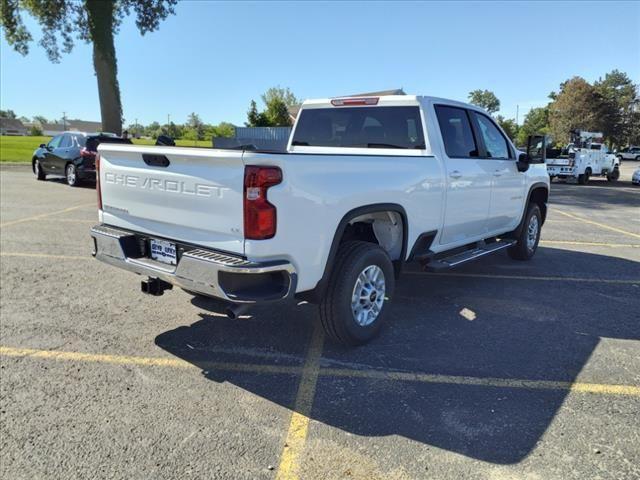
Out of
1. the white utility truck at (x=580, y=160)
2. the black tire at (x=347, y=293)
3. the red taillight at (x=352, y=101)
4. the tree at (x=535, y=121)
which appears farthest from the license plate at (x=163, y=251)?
the tree at (x=535, y=121)

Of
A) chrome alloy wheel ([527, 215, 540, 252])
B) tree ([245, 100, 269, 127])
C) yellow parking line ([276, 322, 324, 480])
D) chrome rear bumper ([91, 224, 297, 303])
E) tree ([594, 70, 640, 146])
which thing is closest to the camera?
yellow parking line ([276, 322, 324, 480])

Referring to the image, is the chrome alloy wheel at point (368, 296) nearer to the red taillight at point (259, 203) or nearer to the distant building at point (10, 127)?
the red taillight at point (259, 203)

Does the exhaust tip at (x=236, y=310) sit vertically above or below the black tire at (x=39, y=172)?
above

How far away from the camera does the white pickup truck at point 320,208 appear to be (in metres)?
3.15

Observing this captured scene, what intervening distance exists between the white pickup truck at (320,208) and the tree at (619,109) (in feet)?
227

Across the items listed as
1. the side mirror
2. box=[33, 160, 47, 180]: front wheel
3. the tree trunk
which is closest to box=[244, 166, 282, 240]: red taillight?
the side mirror

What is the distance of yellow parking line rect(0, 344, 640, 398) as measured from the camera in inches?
133

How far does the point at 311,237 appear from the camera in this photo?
11.1ft

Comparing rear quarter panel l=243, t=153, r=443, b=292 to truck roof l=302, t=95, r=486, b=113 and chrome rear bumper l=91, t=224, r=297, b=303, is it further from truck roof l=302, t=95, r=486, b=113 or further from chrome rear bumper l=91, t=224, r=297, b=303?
truck roof l=302, t=95, r=486, b=113

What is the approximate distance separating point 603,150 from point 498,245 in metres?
24.8

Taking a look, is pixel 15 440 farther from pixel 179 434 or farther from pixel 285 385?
pixel 285 385

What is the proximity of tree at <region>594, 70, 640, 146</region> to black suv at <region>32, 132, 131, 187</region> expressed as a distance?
65.5 meters

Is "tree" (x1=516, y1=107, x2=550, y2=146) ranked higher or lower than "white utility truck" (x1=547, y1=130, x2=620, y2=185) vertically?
higher

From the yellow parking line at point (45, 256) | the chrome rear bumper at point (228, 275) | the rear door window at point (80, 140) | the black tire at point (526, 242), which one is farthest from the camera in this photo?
the rear door window at point (80, 140)
